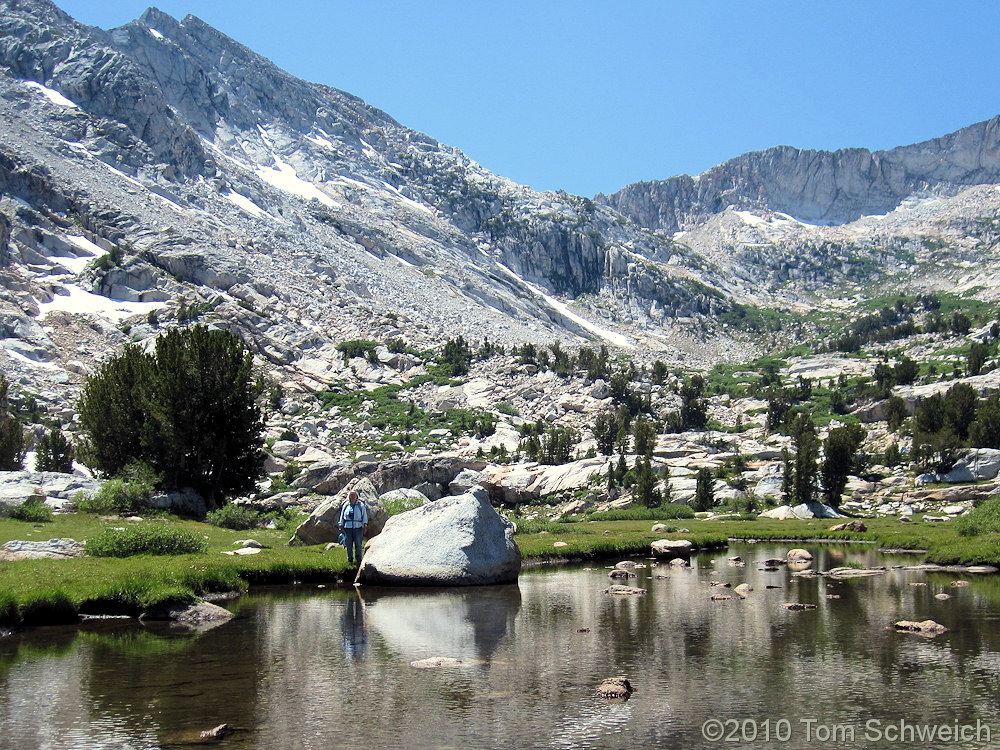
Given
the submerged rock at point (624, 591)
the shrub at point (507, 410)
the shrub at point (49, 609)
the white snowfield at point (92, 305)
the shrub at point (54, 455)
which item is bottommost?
the submerged rock at point (624, 591)

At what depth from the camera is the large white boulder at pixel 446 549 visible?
894 inches

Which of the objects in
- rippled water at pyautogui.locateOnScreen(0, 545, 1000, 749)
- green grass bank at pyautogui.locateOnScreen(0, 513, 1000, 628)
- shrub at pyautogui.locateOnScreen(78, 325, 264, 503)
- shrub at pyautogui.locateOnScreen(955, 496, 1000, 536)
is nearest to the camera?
rippled water at pyautogui.locateOnScreen(0, 545, 1000, 749)

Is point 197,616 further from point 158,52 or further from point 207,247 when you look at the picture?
point 158,52

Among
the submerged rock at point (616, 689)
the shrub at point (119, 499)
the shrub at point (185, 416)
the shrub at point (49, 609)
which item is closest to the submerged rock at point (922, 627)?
the submerged rock at point (616, 689)

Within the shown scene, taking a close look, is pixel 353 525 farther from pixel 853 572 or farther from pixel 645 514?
pixel 645 514

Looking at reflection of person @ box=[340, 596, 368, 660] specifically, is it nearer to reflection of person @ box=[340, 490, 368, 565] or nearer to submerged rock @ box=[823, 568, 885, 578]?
reflection of person @ box=[340, 490, 368, 565]

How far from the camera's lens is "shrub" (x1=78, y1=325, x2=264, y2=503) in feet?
120

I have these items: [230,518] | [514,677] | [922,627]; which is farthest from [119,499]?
[922,627]

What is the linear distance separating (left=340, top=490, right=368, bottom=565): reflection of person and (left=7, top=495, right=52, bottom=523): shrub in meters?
12.5

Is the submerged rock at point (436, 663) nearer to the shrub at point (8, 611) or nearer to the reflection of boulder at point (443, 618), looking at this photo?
the reflection of boulder at point (443, 618)

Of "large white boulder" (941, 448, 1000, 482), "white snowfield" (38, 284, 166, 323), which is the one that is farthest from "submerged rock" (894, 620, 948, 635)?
"white snowfield" (38, 284, 166, 323)

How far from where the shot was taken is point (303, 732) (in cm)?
962

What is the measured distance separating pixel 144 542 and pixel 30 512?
7.75 metres

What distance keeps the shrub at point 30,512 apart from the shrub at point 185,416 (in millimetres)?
7938
